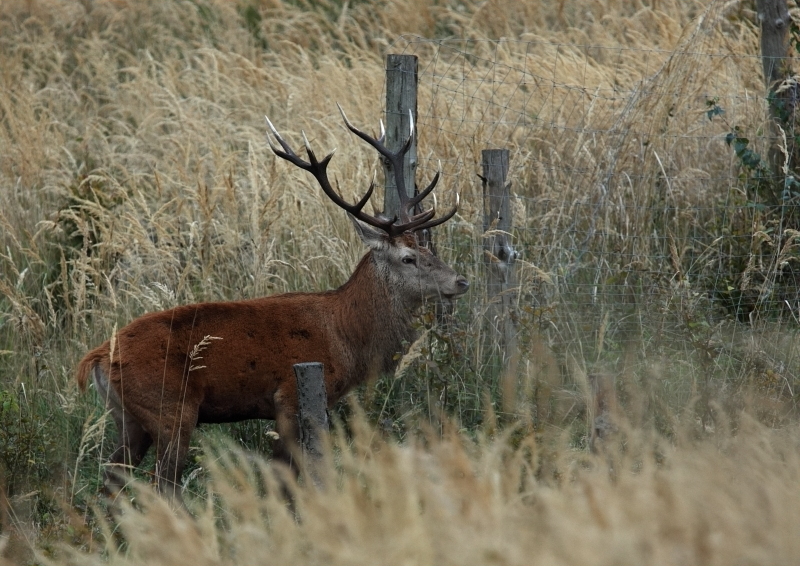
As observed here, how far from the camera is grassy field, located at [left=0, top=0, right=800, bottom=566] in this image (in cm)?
271

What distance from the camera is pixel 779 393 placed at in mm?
5449

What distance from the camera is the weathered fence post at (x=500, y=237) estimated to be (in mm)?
6254

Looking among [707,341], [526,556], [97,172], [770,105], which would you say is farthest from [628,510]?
[97,172]

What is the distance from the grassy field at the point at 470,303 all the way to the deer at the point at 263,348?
21cm

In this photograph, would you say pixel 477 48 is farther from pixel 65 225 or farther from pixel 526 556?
pixel 526 556

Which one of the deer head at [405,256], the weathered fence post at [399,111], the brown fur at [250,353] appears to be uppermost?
the weathered fence post at [399,111]

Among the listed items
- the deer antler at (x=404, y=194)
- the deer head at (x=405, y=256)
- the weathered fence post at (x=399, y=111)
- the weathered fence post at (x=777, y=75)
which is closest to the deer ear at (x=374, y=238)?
the deer head at (x=405, y=256)

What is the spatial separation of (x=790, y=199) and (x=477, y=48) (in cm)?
578

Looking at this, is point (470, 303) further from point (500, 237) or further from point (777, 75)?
point (777, 75)

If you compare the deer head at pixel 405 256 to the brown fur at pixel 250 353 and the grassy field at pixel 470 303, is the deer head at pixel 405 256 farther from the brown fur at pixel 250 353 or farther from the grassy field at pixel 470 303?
the grassy field at pixel 470 303

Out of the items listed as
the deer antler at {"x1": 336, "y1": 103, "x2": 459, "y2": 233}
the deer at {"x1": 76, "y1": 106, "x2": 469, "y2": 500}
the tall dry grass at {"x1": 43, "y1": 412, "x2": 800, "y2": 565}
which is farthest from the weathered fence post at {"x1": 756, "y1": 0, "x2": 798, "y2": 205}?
the tall dry grass at {"x1": 43, "y1": 412, "x2": 800, "y2": 565}

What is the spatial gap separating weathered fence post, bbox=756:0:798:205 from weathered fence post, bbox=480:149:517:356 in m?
1.86

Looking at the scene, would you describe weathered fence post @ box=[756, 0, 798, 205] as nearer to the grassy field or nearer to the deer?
the grassy field

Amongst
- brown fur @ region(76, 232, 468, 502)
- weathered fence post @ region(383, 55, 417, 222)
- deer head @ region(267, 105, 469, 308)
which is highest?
weathered fence post @ region(383, 55, 417, 222)
